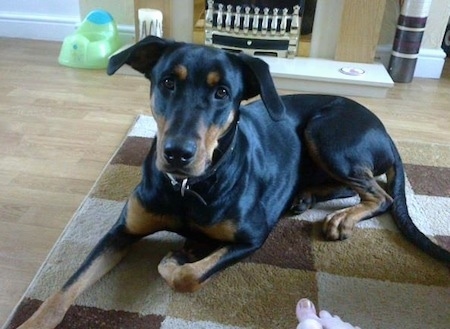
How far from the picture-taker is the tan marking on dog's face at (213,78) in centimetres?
121

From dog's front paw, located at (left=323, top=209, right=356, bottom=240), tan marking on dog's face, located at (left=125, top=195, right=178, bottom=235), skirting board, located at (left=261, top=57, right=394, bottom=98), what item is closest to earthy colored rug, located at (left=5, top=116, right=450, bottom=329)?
dog's front paw, located at (left=323, top=209, right=356, bottom=240)

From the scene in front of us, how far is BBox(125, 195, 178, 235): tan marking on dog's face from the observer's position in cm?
139

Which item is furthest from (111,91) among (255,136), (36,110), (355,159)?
(355,159)

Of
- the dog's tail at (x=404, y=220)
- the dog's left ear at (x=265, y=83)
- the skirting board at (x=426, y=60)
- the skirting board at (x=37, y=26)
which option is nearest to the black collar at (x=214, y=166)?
the dog's left ear at (x=265, y=83)

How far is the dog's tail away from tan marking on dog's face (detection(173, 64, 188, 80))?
0.98 m

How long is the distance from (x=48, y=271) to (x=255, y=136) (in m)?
0.79

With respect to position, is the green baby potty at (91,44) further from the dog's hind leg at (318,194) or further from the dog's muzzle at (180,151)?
the dog's muzzle at (180,151)

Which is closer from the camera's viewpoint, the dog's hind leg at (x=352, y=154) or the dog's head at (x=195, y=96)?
the dog's head at (x=195, y=96)

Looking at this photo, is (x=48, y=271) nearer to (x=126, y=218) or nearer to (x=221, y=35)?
(x=126, y=218)

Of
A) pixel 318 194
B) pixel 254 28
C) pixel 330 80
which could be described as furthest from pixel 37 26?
pixel 318 194

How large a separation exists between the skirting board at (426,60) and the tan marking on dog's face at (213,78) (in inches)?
98.5

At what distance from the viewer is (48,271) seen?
1422 millimetres

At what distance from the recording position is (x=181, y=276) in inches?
51.9

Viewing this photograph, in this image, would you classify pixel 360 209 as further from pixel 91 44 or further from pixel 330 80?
pixel 91 44
